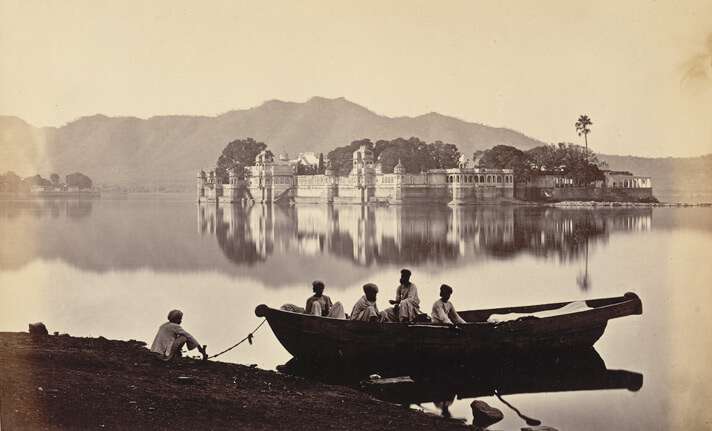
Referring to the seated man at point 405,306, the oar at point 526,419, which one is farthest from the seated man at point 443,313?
the oar at point 526,419

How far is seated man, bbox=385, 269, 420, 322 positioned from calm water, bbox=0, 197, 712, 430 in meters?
0.81

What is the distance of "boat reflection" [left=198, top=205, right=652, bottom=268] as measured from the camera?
19453 millimetres

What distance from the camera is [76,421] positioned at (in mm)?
4555

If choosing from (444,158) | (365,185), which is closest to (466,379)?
(365,185)

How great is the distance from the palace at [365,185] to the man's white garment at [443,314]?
137ft

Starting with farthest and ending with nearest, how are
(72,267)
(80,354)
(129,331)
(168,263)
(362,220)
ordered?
(362,220)
(168,263)
(72,267)
(129,331)
(80,354)

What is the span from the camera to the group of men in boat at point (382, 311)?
6.41 metres

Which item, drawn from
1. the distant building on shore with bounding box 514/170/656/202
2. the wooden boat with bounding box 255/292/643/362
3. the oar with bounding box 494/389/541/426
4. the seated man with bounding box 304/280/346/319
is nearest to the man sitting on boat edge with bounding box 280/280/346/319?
the seated man with bounding box 304/280/346/319

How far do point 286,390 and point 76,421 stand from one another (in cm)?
165

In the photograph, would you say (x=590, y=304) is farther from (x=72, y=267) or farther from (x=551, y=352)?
(x=72, y=267)

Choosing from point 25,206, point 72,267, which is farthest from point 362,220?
point 72,267

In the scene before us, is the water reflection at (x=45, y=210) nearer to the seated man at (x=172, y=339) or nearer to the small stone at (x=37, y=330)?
the small stone at (x=37, y=330)

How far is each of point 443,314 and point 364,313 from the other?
0.67 metres

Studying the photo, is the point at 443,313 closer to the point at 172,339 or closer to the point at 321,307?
the point at 321,307
